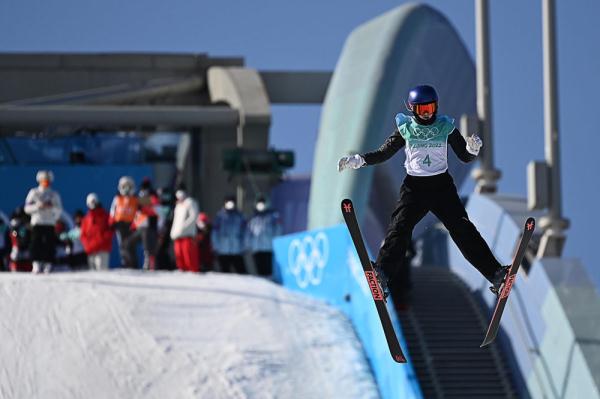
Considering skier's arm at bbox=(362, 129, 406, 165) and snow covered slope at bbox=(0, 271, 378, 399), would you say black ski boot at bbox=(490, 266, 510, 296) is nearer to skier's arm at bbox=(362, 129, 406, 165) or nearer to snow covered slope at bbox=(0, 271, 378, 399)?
skier's arm at bbox=(362, 129, 406, 165)

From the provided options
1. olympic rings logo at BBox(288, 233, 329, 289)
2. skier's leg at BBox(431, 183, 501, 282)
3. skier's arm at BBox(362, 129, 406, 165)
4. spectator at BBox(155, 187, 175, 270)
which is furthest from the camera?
spectator at BBox(155, 187, 175, 270)

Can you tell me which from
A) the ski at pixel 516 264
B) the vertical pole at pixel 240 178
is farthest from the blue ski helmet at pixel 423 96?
the vertical pole at pixel 240 178

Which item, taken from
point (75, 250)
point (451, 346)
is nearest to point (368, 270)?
point (451, 346)

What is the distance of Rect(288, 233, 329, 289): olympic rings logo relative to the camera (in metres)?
19.8

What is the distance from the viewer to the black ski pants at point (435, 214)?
31.2 ft

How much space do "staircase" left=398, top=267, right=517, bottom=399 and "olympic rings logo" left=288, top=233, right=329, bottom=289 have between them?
1242mm

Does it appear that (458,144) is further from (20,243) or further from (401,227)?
(20,243)

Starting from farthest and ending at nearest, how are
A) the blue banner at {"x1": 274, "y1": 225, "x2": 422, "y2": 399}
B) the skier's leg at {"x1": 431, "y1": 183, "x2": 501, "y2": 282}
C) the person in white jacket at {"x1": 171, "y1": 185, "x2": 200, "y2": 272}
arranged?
the person in white jacket at {"x1": 171, "y1": 185, "x2": 200, "y2": 272}, the blue banner at {"x1": 274, "y1": 225, "x2": 422, "y2": 399}, the skier's leg at {"x1": 431, "y1": 183, "x2": 501, "y2": 282}

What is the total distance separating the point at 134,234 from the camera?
68.7 feet

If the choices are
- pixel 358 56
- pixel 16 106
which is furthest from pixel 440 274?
pixel 16 106

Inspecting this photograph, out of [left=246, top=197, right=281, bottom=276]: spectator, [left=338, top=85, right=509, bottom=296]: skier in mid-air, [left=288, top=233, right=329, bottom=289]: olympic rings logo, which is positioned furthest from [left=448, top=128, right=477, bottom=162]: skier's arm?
[left=246, top=197, right=281, bottom=276]: spectator

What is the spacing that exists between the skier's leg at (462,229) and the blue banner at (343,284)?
5.82 meters

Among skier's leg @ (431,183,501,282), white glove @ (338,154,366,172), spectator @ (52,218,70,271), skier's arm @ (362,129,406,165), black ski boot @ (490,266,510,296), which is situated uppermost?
skier's arm @ (362,129,406,165)

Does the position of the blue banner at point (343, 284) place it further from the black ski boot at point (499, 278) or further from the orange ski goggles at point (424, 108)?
the orange ski goggles at point (424, 108)
